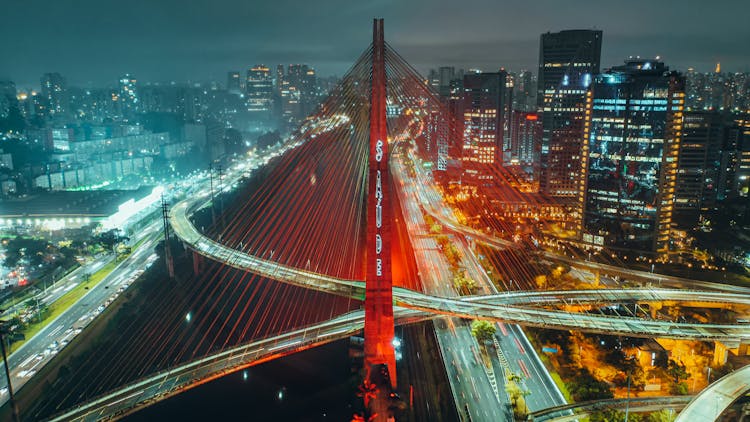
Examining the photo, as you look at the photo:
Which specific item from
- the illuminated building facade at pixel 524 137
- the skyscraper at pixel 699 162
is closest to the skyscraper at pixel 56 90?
the illuminated building facade at pixel 524 137

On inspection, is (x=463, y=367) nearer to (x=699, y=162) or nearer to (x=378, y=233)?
(x=378, y=233)

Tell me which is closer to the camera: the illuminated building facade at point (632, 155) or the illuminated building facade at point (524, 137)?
the illuminated building facade at point (632, 155)

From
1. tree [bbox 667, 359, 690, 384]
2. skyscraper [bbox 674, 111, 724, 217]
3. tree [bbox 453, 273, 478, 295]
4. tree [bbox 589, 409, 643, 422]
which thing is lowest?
tree [bbox 589, 409, 643, 422]

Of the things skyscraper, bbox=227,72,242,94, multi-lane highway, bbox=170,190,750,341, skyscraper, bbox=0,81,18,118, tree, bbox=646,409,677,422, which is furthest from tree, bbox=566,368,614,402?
skyscraper, bbox=227,72,242,94

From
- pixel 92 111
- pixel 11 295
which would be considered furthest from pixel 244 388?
pixel 92 111

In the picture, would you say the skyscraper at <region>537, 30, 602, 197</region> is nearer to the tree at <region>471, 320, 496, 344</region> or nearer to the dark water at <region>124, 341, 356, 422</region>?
the tree at <region>471, 320, 496, 344</region>

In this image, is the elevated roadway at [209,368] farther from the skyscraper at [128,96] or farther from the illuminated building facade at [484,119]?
the skyscraper at [128,96]

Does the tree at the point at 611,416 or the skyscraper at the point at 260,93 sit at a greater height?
the skyscraper at the point at 260,93
